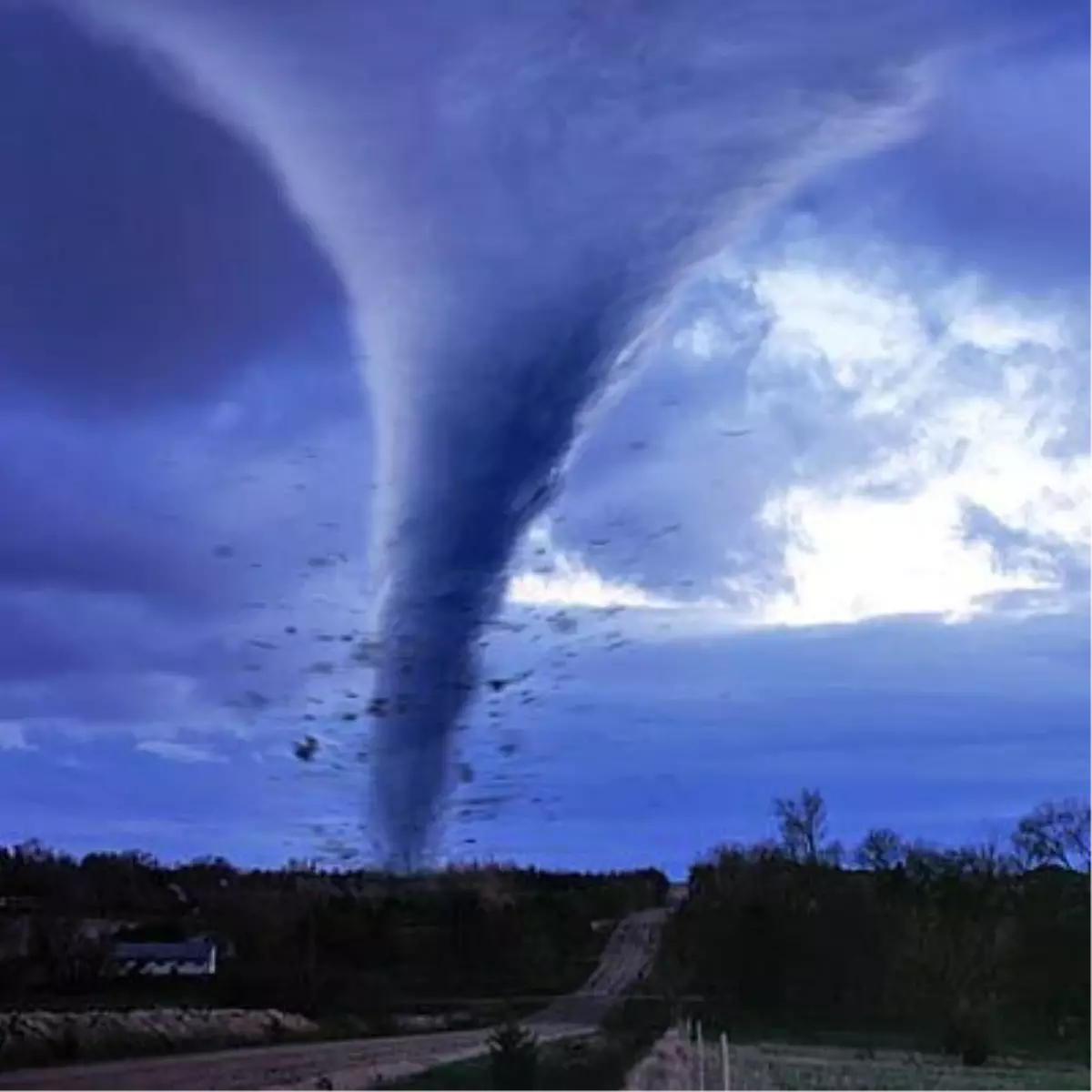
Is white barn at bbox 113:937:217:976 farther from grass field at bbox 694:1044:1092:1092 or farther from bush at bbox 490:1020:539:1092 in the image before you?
bush at bbox 490:1020:539:1092

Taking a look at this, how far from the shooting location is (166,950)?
2640 inches

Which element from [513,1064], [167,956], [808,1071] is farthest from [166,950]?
[513,1064]

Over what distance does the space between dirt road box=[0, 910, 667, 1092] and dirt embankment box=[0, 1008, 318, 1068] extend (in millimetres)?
1814

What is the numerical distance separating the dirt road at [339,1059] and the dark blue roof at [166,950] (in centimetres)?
563

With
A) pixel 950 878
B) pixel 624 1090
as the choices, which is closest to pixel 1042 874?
pixel 950 878

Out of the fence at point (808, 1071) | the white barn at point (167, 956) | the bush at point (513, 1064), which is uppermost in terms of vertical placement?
the white barn at point (167, 956)

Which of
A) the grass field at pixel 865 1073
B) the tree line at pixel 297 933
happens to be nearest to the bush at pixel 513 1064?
the grass field at pixel 865 1073

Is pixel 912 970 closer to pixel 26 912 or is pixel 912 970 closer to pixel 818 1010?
pixel 818 1010

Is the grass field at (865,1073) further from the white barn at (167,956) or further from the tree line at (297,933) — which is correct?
the white barn at (167,956)

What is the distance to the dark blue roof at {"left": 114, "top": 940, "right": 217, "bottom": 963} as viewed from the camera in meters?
66.5

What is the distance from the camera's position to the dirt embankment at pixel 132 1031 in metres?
57.4

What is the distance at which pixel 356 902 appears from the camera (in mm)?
47344

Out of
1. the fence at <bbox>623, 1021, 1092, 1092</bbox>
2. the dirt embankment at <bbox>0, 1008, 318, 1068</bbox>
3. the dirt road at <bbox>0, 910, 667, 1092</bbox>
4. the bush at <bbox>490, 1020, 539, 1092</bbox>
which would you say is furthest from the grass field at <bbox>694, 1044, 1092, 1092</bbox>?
the dirt embankment at <bbox>0, 1008, 318, 1068</bbox>

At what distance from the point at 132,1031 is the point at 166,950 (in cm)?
427
